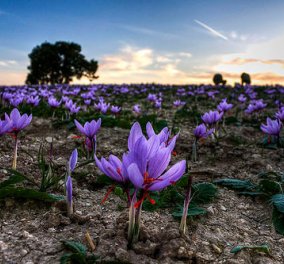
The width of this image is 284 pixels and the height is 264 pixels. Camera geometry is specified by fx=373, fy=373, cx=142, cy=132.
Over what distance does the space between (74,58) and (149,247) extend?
58773mm

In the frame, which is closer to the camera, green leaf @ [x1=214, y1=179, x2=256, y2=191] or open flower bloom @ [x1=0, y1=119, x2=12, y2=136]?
open flower bloom @ [x1=0, y1=119, x2=12, y2=136]

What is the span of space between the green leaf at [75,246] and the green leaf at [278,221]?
138 cm

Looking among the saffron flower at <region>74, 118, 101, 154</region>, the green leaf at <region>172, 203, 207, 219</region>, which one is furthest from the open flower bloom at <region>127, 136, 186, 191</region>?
the saffron flower at <region>74, 118, 101, 154</region>

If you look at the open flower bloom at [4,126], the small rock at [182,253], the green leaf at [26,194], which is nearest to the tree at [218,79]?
the open flower bloom at [4,126]

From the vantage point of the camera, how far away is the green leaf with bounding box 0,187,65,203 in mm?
2504

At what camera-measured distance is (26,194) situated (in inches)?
100

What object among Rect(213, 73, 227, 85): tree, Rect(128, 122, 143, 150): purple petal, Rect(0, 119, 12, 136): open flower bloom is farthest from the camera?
Rect(213, 73, 227, 85): tree

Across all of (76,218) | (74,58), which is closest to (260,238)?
(76,218)

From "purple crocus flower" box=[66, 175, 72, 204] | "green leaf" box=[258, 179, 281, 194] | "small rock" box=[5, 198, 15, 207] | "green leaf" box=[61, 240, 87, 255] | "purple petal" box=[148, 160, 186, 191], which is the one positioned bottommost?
"green leaf" box=[61, 240, 87, 255]

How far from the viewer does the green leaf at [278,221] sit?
2.57 m

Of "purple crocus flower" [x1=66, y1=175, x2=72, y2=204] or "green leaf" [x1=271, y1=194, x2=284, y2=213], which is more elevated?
"purple crocus flower" [x1=66, y1=175, x2=72, y2=204]

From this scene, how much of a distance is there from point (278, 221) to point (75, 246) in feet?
4.80

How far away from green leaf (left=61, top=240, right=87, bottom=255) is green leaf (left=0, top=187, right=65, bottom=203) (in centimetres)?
56

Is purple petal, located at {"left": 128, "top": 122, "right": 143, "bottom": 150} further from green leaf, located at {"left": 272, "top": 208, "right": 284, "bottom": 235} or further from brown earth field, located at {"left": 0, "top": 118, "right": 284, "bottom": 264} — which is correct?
green leaf, located at {"left": 272, "top": 208, "right": 284, "bottom": 235}
